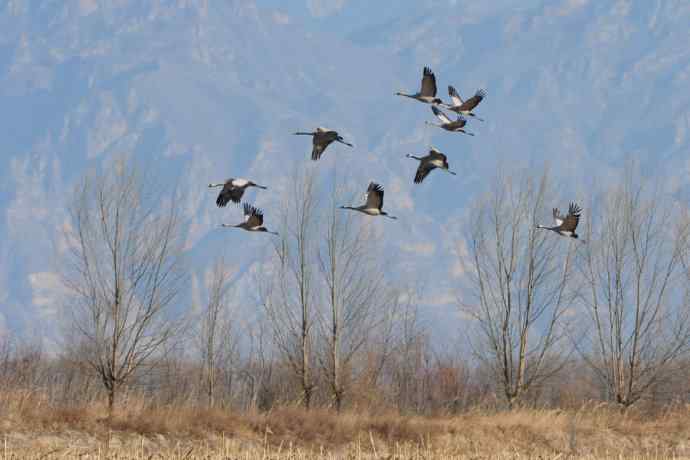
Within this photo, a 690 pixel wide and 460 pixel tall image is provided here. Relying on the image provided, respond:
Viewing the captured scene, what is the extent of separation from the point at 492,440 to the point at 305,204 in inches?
488

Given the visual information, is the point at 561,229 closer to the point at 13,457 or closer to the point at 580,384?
the point at 13,457

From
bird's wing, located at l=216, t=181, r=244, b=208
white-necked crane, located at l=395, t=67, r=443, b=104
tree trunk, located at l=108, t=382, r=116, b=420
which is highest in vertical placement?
white-necked crane, located at l=395, t=67, r=443, b=104

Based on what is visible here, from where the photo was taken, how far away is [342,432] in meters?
30.7

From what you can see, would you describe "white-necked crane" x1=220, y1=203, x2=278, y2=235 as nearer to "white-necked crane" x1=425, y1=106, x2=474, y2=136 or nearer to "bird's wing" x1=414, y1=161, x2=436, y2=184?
"bird's wing" x1=414, y1=161, x2=436, y2=184

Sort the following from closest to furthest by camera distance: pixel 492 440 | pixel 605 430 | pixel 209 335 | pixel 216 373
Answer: pixel 492 440
pixel 605 430
pixel 209 335
pixel 216 373

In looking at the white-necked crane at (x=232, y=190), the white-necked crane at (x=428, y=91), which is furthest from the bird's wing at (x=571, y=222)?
the white-necked crane at (x=232, y=190)

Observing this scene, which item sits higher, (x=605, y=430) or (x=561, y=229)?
(x=561, y=229)

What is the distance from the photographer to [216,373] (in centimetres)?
4903

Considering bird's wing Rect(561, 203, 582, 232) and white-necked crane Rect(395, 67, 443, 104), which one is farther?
bird's wing Rect(561, 203, 582, 232)

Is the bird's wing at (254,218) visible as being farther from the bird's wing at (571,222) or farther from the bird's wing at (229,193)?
the bird's wing at (571,222)

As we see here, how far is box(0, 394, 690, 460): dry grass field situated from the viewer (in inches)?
1082

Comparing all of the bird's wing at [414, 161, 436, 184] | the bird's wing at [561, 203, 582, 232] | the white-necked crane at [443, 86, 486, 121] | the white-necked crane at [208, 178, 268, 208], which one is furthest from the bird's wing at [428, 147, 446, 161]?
the white-necked crane at [208, 178, 268, 208]

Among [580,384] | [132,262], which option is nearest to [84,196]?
[132,262]

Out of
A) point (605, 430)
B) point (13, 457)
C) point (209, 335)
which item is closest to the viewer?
point (13, 457)
